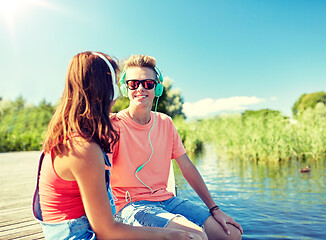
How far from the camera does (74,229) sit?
1.15 metres

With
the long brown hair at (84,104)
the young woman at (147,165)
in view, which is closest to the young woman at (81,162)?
the long brown hair at (84,104)

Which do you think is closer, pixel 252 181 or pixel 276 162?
pixel 252 181

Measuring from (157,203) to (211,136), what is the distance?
11103mm

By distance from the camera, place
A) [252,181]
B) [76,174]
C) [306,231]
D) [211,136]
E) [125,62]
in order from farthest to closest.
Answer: [211,136]
[252,181]
[306,231]
[125,62]
[76,174]

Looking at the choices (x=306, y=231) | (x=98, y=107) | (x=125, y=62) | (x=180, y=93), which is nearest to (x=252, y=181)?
(x=306, y=231)

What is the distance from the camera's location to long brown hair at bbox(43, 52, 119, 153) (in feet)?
3.65

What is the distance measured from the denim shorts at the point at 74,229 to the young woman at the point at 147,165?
20.6 inches

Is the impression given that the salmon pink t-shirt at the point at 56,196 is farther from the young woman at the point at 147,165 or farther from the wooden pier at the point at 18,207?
the wooden pier at the point at 18,207

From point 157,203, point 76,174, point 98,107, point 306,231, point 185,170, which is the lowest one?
point 306,231

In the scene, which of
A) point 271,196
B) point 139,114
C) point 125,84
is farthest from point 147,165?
point 271,196

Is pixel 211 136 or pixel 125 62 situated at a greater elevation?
pixel 125 62

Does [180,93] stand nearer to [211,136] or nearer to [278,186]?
[211,136]

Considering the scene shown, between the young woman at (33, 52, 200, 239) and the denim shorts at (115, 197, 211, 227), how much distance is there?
1.28ft

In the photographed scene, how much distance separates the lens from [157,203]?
6.09ft
